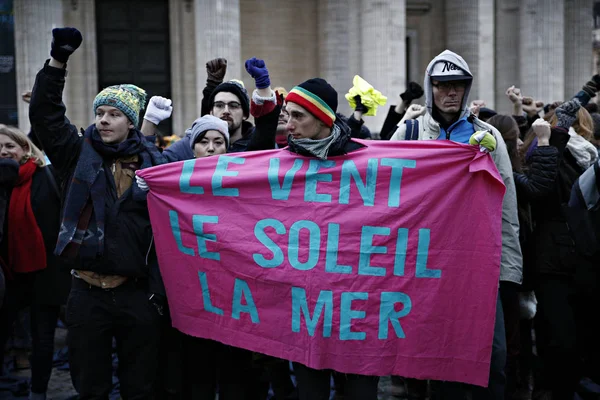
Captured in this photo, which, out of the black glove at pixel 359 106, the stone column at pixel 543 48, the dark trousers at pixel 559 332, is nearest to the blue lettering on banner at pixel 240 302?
the dark trousers at pixel 559 332

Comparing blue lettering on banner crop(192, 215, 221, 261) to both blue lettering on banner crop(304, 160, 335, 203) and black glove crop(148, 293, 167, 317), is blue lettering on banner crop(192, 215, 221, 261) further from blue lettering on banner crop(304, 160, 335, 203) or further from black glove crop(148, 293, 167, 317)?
blue lettering on banner crop(304, 160, 335, 203)

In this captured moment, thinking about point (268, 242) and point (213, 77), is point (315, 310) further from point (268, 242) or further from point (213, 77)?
point (213, 77)

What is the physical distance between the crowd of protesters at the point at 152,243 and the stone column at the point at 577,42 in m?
19.3

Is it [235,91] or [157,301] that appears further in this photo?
[235,91]

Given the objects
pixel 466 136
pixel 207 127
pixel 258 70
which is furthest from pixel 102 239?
pixel 466 136

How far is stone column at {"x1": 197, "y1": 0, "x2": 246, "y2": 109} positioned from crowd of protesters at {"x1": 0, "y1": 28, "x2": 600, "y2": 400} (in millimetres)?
11412

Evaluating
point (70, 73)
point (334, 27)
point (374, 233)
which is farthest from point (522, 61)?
point (374, 233)

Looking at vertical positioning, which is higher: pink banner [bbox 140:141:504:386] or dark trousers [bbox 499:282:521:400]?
pink banner [bbox 140:141:504:386]

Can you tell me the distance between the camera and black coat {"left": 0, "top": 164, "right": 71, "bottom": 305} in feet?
19.9

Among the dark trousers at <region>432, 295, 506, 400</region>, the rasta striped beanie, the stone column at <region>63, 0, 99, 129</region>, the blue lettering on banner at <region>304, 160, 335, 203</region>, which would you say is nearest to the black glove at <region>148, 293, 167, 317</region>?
the blue lettering on banner at <region>304, 160, 335, 203</region>

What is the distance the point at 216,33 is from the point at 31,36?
4127mm

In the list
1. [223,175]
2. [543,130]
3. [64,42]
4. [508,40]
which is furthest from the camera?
[508,40]

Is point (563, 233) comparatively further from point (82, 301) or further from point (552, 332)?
point (82, 301)

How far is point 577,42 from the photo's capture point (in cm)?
2420
